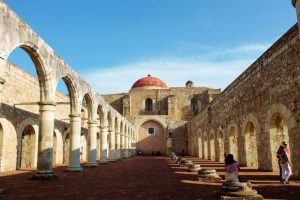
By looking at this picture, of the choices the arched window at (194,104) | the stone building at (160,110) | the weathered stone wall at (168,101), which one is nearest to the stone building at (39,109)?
the stone building at (160,110)

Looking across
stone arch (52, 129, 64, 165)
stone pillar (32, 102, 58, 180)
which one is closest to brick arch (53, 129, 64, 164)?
stone arch (52, 129, 64, 165)

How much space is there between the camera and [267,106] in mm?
10484

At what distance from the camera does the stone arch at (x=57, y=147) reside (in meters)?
17.7

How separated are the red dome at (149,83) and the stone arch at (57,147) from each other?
25.2m

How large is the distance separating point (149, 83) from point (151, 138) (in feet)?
34.0

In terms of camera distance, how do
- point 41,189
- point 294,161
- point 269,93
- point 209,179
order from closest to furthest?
point 41,189, point 209,179, point 294,161, point 269,93

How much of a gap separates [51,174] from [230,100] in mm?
9664

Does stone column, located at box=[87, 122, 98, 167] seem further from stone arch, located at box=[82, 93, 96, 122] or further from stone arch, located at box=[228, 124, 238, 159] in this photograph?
stone arch, located at box=[228, 124, 238, 159]

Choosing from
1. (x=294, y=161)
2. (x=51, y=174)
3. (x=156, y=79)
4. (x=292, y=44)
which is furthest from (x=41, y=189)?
(x=156, y=79)

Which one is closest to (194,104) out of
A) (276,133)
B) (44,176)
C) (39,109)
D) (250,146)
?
(250,146)

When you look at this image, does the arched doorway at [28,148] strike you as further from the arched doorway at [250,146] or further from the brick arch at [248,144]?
the arched doorway at [250,146]

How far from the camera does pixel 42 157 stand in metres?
8.88

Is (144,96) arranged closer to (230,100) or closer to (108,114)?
(108,114)

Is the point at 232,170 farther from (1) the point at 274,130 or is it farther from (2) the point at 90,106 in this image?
(2) the point at 90,106
